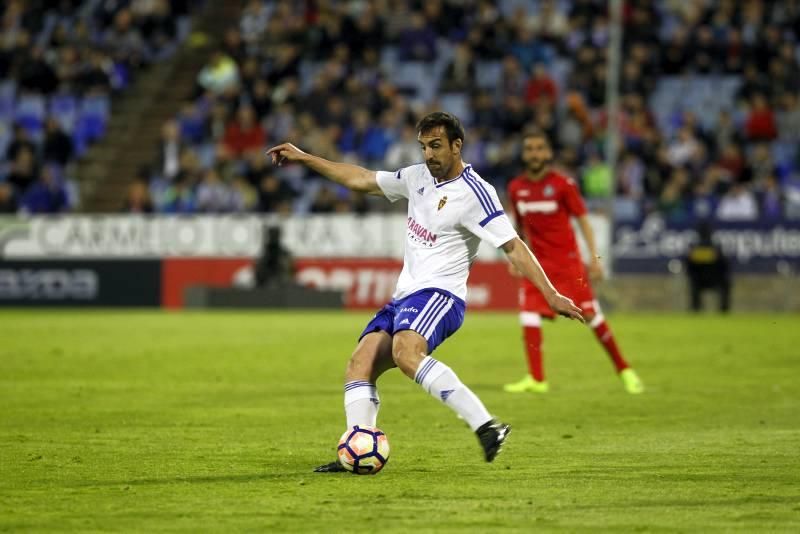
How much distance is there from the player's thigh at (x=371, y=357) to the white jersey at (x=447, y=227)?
0.28m

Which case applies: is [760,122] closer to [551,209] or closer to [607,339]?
[607,339]

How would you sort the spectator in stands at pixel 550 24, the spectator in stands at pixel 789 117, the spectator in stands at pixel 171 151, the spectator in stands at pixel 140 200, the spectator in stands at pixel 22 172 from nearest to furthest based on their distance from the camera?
the spectator in stands at pixel 789 117
the spectator in stands at pixel 140 200
the spectator in stands at pixel 550 24
the spectator in stands at pixel 22 172
the spectator in stands at pixel 171 151

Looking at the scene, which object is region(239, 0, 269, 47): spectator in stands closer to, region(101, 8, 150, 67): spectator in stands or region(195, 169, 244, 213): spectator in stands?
region(101, 8, 150, 67): spectator in stands

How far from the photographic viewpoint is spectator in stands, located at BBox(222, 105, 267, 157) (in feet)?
105

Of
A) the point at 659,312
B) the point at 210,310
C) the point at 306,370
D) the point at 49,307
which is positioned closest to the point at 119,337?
the point at 306,370

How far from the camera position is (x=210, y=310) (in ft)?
98.2

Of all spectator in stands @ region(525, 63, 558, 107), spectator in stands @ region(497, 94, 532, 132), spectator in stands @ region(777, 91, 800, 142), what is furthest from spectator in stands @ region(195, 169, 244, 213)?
spectator in stands @ region(777, 91, 800, 142)

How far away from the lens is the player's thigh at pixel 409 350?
826cm

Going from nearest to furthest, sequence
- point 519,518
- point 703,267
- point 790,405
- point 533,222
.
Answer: point 519,518, point 790,405, point 533,222, point 703,267

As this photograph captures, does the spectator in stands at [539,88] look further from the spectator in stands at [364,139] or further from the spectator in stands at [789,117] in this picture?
the spectator in stands at [789,117]

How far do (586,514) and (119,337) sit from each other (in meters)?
15.1

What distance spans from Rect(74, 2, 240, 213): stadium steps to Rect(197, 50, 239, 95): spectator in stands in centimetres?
168

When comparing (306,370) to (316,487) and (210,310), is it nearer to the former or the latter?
(316,487)

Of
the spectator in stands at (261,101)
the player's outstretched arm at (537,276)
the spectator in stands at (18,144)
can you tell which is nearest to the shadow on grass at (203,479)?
the player's outstretched arm at (537,276)
